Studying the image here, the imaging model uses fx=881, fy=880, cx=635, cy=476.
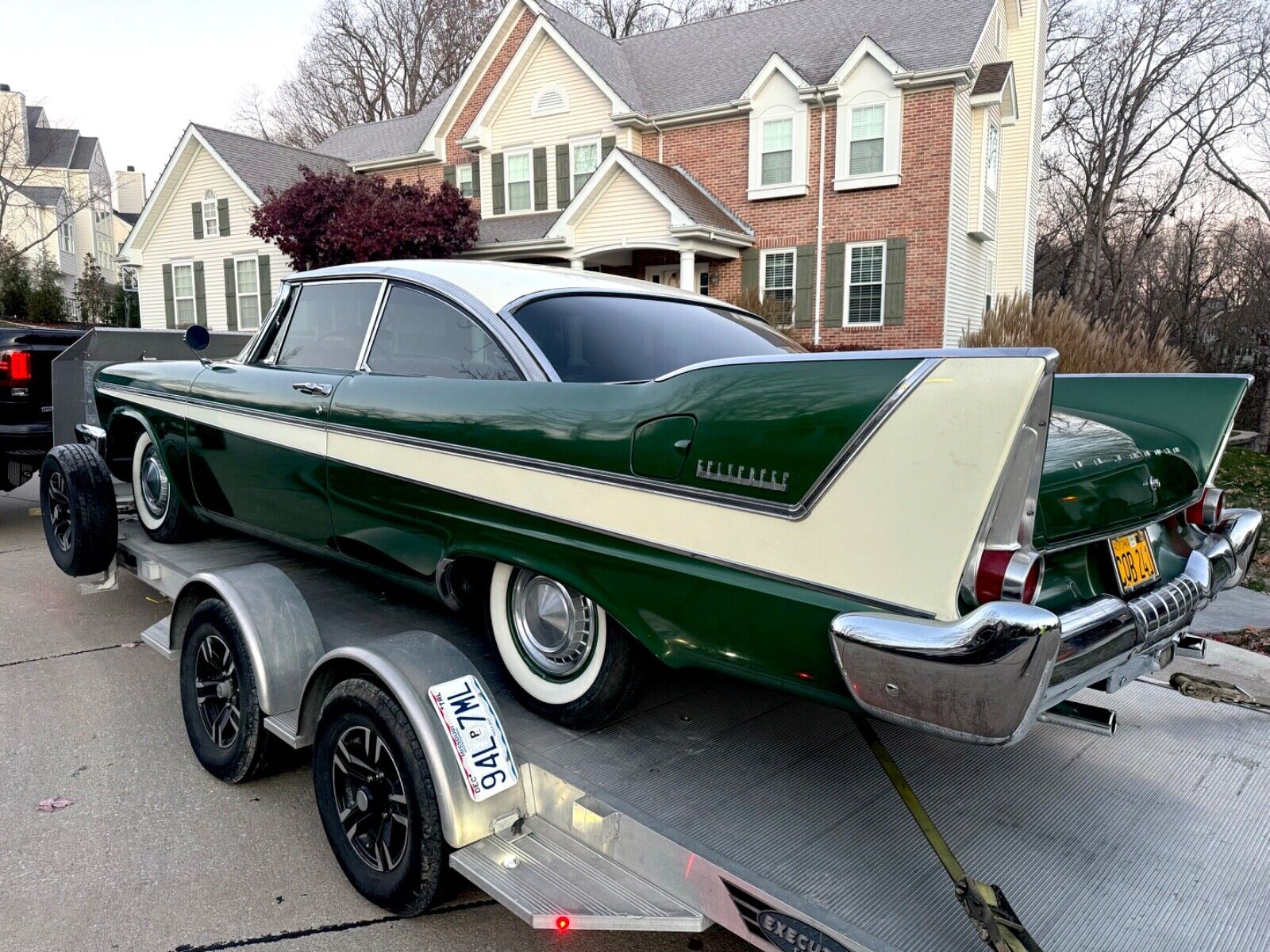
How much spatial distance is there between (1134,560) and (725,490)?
1282 mm

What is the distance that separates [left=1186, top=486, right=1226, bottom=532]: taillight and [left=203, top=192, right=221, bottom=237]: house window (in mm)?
25037

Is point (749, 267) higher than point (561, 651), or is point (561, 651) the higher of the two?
point (749, 267)

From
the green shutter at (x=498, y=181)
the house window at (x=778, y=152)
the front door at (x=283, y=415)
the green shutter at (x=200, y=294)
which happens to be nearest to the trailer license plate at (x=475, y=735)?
the front door at (x=283, y=415)

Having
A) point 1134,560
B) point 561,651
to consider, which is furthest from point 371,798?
point 1134,560

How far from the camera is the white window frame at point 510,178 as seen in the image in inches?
796

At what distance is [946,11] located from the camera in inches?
672

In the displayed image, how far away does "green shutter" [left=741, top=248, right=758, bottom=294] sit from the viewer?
1755cm

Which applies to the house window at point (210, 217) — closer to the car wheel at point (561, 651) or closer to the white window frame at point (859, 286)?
the white window frame at point (859, 286)

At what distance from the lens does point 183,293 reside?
80.6ft

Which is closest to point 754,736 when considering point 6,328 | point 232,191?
point 6,328

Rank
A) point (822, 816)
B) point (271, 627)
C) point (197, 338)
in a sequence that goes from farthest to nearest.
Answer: point (197, 338) < point (271, 627) < point (822, 816)

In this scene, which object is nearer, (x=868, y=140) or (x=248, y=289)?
(x=868, y=140)

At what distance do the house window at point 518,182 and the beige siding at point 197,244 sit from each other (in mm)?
5949

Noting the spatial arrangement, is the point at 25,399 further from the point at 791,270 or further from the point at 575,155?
the point at 575,155
